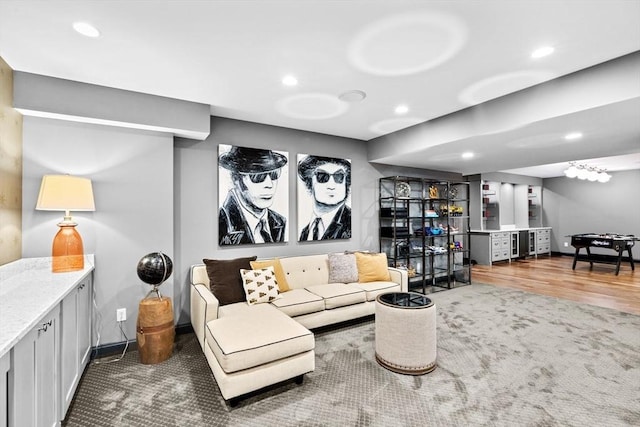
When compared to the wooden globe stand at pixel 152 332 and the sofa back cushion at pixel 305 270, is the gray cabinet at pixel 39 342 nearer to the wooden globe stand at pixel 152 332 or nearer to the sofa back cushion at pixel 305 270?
the wooden globe stand at pixel 152 332

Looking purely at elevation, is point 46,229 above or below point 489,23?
below

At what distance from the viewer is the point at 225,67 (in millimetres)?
2496

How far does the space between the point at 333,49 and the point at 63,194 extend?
2.46 meters

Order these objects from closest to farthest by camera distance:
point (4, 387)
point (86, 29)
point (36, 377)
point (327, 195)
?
point (4, 387) < point (36, 377) < point (86, 29) < point (327, 195)

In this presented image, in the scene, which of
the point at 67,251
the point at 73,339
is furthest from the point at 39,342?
the point at 67,251

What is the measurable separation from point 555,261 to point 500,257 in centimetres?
192

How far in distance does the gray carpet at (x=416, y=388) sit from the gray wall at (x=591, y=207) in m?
7.18

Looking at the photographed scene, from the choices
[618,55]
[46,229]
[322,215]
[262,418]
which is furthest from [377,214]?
[46,229]

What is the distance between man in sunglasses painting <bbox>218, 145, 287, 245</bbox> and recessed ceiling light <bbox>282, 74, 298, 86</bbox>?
1.30 meters

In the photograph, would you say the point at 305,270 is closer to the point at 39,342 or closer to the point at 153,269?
the point at 153,269

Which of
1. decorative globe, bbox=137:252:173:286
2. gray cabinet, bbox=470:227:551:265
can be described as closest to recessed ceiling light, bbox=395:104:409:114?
decorative globe, bbox=137:252:173:286

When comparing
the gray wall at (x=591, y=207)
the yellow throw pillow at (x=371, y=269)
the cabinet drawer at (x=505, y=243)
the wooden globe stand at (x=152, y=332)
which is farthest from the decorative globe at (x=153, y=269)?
the gray wall at (x=591, y=207)

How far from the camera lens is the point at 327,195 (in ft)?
14.9

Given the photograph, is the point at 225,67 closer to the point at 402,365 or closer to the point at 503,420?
the point at 402,365
